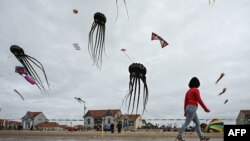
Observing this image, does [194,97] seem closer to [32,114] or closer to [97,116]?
[97,116]

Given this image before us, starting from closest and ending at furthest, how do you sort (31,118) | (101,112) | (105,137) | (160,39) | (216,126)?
(160,39), (105,137), (216,126), (101,112), (31,118)

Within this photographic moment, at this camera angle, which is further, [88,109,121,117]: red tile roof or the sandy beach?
[88,109,121,117]: red tile roof

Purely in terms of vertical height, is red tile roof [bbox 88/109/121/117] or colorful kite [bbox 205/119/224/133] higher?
colorful kite [bbox 205/119/224/133]

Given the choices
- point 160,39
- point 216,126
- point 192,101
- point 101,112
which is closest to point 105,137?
point 160,39

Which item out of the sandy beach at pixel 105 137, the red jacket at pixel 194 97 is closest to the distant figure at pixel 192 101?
the red jacket at pixel 194 97

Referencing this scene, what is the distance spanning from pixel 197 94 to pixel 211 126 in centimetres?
1904

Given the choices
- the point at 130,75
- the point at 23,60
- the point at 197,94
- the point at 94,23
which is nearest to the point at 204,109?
the point at 197,94

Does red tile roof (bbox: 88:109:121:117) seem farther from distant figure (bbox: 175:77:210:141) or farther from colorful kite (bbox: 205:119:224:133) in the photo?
distant figure (bbox: 175:77:210:141)

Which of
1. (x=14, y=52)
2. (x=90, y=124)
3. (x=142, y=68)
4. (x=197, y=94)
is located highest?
(x=14, y=52)

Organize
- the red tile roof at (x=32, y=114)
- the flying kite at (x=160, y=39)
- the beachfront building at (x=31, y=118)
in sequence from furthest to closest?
the red tile roof at (x=32, y=114) < the beachfront building at (x=31, y=118) < the flying kite at (x=160, y=39)

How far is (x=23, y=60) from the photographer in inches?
572

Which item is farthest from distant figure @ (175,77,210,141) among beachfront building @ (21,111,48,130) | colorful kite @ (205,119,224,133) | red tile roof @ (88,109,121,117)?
beachfront building @ (21,111,48,130)

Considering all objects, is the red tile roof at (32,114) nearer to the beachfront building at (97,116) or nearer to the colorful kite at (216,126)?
the beachfront building at (97,116)

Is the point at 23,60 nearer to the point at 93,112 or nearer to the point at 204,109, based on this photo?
the point at 204,109
